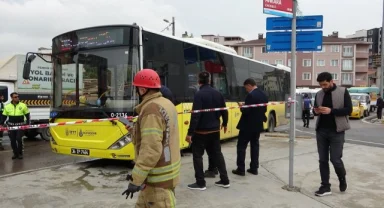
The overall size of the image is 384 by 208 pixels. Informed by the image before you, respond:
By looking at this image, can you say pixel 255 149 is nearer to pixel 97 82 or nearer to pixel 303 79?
pixel 97 82

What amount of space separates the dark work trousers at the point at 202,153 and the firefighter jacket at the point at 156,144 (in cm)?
277

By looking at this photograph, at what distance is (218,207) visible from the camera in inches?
203

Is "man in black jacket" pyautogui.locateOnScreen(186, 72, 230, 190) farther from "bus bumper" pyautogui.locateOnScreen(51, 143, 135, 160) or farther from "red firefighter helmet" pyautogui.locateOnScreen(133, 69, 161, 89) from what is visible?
"red firefighter helmet" pyautogui.locateOnScreen(133, 69, 161, 89)

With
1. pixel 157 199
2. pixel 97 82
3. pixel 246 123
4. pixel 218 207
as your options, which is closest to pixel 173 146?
pixel 157 199

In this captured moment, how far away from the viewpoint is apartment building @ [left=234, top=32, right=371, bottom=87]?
2842 inches

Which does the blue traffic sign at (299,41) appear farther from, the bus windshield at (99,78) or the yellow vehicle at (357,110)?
the yellow vehicle at (357,110)

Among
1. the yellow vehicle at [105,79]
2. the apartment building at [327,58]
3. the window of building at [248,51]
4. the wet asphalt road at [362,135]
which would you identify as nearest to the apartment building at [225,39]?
the window of building at [248,51]

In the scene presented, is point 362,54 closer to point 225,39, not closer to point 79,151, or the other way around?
point 225,39

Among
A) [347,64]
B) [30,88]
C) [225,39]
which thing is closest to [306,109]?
[30,88]

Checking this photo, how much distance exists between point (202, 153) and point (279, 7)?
2.60 metres

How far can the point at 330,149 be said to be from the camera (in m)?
5.68

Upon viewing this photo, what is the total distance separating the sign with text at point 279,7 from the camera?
221 inches

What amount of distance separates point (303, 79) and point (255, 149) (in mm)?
69334

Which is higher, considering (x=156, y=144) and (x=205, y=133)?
(x=156, y=144)
